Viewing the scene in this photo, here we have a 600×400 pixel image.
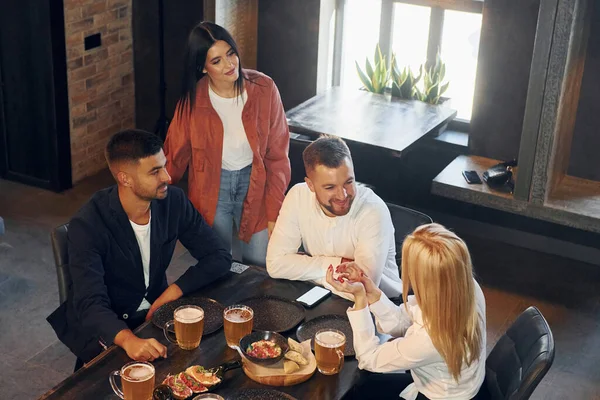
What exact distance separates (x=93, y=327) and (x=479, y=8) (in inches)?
128

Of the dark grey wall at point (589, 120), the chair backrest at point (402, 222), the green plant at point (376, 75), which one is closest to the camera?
the chair backrest at point (402, 222)

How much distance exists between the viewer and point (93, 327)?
2789 mm

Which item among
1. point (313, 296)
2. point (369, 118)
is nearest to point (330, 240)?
point (313, 296)

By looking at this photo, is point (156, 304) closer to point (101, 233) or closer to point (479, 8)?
point (101, 233)

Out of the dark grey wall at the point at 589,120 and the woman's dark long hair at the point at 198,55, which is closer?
the woman's dark long hair at the point at 198,55

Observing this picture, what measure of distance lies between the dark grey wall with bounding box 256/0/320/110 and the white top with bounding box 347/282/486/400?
10.3 feet

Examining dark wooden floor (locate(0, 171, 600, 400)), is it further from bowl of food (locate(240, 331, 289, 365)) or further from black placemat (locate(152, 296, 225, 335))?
bowl of food (locate(240, 331, 289, 365))

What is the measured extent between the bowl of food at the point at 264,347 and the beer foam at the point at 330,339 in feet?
0.40

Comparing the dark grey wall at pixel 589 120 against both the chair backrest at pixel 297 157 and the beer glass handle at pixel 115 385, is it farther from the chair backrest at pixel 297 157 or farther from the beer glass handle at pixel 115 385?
the beer glass handle at pixel 115 385

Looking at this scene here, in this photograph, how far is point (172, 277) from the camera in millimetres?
4723

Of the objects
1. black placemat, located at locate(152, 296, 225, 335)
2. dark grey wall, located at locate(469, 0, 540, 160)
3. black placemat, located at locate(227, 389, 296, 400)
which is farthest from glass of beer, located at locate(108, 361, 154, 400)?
dark grey wall, located at locate(469, 0, 540, 160)

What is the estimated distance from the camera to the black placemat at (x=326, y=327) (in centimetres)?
273

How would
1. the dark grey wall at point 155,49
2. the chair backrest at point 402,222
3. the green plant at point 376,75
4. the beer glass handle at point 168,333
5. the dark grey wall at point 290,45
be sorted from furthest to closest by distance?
the dark grey wall at point 155,49 < the dark grey wall at point 290,45 < the green plant at point 376,75 < the chair backrest at point 402,222 < the beer glass handle at point 168,333

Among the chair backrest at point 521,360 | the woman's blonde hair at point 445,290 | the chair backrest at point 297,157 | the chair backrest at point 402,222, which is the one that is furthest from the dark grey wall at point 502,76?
the woman's blonde hair at point 445,290
